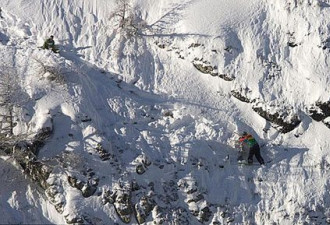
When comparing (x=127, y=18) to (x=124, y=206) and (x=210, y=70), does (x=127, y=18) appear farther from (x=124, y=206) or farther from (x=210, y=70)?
(x=124, y=206)

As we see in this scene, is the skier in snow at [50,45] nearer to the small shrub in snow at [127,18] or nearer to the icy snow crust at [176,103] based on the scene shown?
the icy snow crust at [176,103]

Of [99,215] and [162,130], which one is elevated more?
[162,130]

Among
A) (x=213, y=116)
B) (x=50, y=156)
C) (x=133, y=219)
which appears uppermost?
(x=213, y=116)

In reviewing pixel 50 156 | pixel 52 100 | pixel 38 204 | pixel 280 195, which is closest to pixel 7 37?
pixel 52 100

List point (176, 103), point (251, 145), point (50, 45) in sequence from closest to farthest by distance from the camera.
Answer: point (251, 145)
point (176, 103)
point (50, 45)

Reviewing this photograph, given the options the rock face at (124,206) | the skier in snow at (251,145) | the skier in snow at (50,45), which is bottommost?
the rock face at (124,206)

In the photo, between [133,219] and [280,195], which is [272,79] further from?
[133,219]

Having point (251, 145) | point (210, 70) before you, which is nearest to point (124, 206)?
point (251, 145)

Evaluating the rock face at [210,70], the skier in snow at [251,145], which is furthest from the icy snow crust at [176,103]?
the skier in snow at [251,145]
